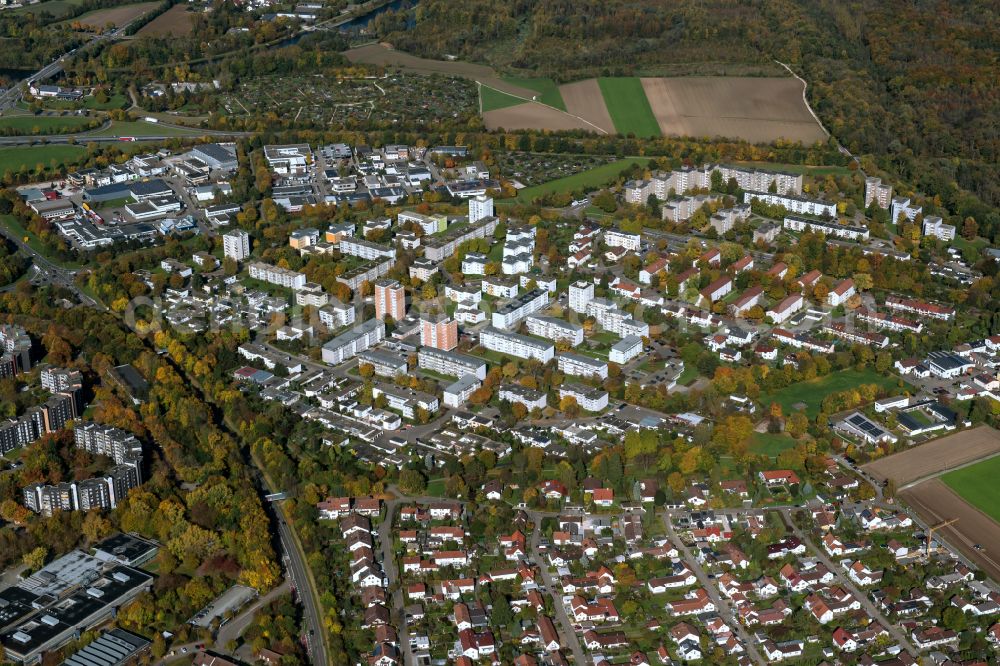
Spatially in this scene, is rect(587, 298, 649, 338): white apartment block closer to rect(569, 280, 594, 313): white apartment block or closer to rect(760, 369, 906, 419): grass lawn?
rect(569, 280, 594, 313): white apartment block

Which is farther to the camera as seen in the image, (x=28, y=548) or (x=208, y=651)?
(x=28, y=548)

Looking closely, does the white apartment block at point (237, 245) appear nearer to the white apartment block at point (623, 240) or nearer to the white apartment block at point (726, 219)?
the white apartment block at point (623, 240)

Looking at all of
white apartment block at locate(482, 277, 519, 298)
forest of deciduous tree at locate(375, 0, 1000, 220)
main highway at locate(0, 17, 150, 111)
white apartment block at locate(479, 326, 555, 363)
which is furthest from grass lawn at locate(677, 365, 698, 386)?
main highway at locate(0, 17, 150, 111)

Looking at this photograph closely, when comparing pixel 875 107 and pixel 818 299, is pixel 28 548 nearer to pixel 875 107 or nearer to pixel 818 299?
pixel 818 299

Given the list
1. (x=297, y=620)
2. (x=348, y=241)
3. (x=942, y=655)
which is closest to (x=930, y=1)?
(x=348, y=241)

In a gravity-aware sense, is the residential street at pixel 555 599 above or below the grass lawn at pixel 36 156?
below

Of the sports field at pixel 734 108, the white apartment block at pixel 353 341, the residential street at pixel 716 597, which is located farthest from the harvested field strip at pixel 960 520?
the sports field at pixel 734 108

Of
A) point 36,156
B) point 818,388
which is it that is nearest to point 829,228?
point 818,388
